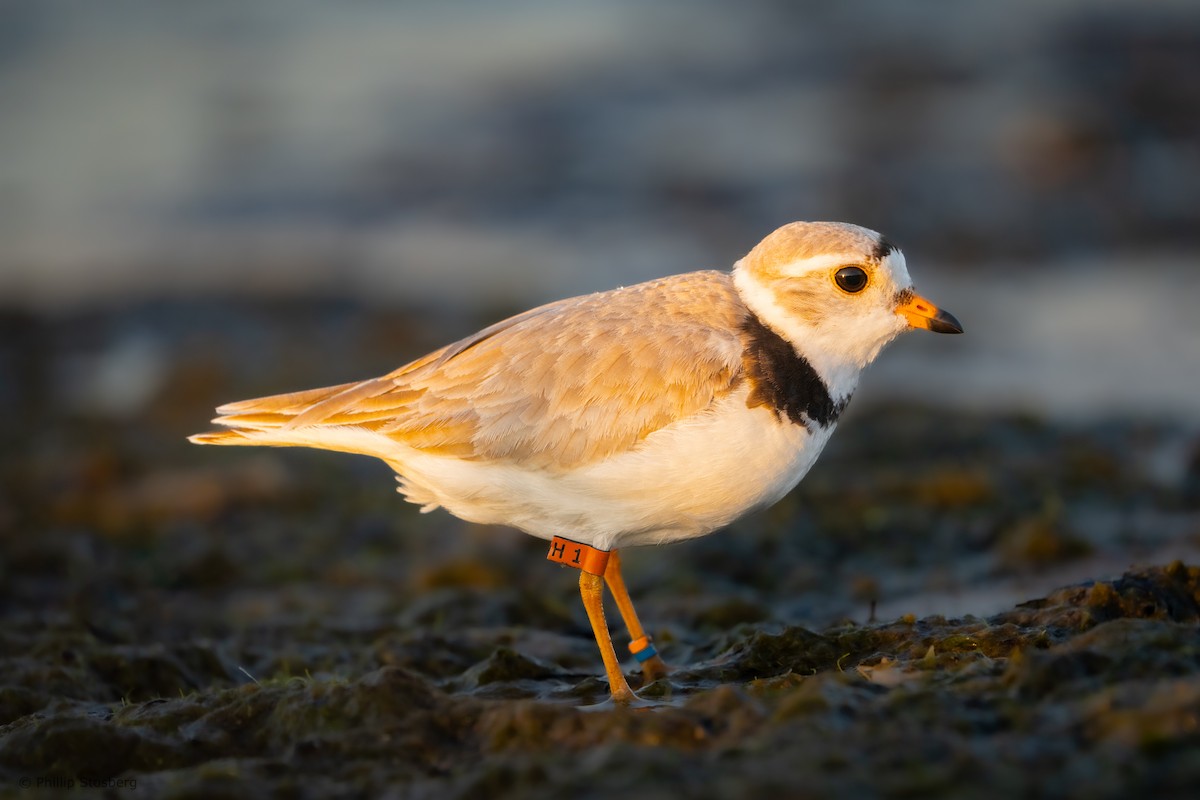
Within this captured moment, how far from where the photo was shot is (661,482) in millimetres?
5688

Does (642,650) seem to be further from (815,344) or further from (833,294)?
(833,294)

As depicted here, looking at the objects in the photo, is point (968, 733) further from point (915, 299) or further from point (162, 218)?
point (162, 218)

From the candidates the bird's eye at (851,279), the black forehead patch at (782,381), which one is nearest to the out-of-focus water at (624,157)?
the bird's eye at (851,279)

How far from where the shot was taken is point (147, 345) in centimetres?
1573

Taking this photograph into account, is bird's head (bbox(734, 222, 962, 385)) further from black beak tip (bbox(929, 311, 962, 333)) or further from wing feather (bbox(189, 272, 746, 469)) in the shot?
wing feather (bbox(189, 272, 746, 469))

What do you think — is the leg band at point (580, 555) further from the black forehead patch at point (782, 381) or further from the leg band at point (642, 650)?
the black forehead patch at point (782, 381)

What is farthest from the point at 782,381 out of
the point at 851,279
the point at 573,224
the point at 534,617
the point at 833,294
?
the point at 573,224

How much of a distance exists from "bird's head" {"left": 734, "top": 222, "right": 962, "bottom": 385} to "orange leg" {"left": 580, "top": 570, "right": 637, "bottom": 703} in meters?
1.48

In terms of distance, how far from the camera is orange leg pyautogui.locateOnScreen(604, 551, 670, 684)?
620cm

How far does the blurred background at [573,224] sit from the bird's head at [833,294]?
2096 millimetres

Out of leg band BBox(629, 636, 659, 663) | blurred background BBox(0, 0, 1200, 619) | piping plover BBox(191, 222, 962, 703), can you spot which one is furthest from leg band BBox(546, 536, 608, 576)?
blurred background BBox(0, 0, 1200, 619)

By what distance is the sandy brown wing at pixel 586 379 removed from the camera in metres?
5.77

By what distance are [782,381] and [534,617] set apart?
2838 mm

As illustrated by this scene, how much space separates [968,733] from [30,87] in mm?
23021
